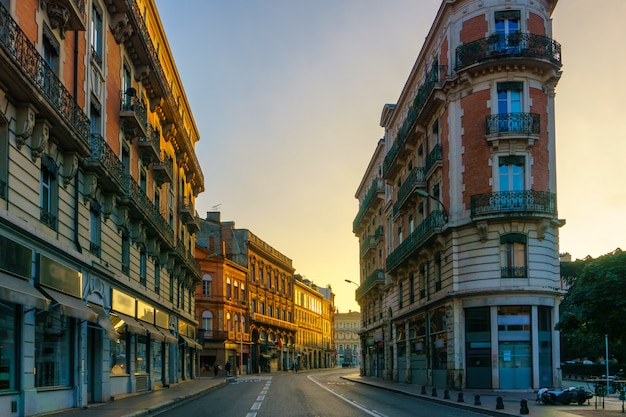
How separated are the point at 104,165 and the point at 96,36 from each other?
536 cm

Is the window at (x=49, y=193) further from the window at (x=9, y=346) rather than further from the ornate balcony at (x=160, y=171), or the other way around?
the ornate balcony at (x=160, y=171)

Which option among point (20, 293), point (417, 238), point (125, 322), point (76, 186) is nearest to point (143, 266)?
point (125, 322)

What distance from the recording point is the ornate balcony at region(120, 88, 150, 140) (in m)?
28.7

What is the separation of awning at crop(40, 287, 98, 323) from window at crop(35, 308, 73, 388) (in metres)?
0.24

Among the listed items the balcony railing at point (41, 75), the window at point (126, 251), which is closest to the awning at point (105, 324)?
the balcony railing at point (41, 75)

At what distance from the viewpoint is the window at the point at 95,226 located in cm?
2405

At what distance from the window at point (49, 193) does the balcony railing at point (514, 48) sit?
70.2 ft

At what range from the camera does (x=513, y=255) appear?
32.4 metres

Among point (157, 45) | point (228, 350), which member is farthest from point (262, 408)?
point (228, 350)

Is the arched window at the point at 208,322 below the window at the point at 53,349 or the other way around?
below

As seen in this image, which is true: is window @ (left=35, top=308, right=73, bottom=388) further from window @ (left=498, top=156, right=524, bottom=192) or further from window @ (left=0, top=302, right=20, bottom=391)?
window @ (left=498, top=156, right=524, bottom=192)

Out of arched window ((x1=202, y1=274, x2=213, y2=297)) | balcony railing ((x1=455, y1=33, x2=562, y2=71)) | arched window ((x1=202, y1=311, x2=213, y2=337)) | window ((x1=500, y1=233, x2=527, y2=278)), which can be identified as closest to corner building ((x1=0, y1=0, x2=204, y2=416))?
balcony railing ((x1=455, y1=33, x2=562, y2=71))

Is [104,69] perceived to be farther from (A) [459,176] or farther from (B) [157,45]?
(A) [459,176]

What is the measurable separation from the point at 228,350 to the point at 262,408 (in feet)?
172
